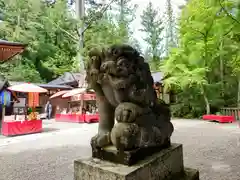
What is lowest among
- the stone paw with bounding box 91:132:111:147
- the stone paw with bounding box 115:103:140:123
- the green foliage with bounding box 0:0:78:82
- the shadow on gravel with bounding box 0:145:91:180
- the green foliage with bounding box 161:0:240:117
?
the shadow on gravel with bounding box 0:145:91:180

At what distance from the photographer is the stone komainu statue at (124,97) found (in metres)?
1.52

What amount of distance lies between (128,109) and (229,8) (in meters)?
8.53

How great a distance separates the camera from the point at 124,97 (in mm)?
1593

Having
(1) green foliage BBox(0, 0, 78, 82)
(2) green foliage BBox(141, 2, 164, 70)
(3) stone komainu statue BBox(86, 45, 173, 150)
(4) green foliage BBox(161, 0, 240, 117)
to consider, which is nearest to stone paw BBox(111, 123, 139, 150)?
(3) stone komainu statue BBox(86, 45, 173, 150)

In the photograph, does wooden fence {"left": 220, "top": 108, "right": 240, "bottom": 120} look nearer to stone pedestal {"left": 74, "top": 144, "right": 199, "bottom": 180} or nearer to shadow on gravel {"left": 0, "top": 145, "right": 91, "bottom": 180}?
shadow on gravel {"left": 0, "top": 145, "right": 91, "bottom": 180}

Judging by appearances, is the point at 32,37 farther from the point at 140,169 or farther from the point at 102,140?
the point at 140,169

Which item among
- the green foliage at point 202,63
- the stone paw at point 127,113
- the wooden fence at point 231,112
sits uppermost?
the green foliage at point 202,63

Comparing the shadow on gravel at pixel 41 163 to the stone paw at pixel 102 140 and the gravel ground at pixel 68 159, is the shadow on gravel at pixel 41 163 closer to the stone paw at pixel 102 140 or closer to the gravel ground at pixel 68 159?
the gravel ground at pixel 68 159

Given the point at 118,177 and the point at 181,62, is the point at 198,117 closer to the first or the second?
the point at 181,62

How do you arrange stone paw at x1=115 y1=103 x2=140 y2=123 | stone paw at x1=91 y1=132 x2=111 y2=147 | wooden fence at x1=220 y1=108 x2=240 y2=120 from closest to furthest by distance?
stone paw at x1=115 y1=103 x2=140 y2=123
stone paw at x1=91 y1=132 x2=111 y2=147
wooden fence at x1=220 y1=108 x2=240 y2=120

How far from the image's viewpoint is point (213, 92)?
11.0m

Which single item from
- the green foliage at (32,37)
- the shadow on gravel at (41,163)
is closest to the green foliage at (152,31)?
the green foliage at (32,37)

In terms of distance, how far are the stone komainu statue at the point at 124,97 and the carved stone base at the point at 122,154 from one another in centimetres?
4

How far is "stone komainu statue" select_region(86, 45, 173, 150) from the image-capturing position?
1521mm
